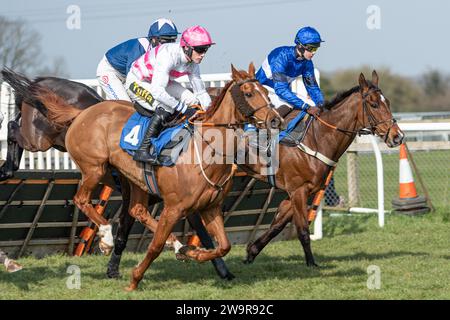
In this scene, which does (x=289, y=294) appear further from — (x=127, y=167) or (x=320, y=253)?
(x=320, y=253)

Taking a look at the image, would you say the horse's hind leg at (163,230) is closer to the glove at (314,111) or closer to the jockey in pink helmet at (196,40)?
the jockey in pink helmet at (196,40)

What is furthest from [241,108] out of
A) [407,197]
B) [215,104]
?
[407,197]

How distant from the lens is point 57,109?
25.5 feet

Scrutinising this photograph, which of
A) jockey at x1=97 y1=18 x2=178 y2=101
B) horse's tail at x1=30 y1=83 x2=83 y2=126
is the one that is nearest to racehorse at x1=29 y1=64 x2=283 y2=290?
horse's tail at x1=30 y1=83 x2=83 y2=126

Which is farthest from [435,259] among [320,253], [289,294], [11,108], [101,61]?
[11,108]

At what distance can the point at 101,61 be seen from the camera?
8.58 metres

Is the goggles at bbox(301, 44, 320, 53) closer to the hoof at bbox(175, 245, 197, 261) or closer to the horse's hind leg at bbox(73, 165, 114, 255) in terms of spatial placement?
the horse's hind leg at bbox(73, 165, 114, 255)

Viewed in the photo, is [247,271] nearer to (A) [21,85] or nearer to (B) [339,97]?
(B) [339,97]

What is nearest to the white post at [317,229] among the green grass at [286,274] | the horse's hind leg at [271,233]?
the green grass at [286,274]

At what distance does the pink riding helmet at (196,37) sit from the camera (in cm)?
658

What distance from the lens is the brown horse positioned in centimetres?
799

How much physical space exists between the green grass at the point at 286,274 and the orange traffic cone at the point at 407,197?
1.11m
